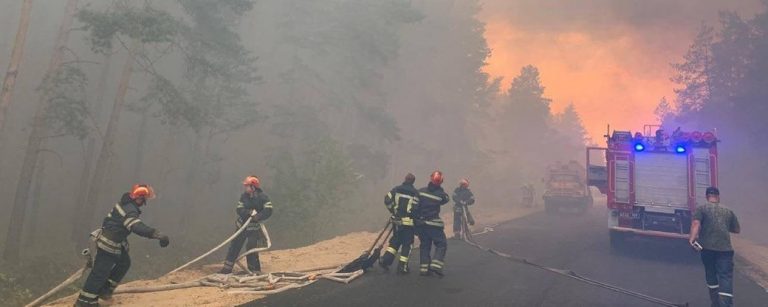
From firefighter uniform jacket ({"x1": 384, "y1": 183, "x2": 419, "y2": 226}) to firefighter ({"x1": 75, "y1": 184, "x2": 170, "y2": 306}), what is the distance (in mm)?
3985

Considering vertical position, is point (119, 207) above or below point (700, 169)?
below

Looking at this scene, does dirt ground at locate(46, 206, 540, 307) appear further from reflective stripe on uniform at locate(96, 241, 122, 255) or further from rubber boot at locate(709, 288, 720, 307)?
rubber boot at locate(709, 288, 720, 307)

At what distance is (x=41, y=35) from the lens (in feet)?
117

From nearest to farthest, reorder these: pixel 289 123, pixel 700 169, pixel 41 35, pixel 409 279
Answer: pixel 409 279, pixel 700 169, pixel 289 123, pixel 41 35

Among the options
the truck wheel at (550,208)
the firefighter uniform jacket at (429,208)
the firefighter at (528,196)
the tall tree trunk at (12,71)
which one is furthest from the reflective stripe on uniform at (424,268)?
the firefighter at (528,196)

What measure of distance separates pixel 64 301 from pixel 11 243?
1103 cm

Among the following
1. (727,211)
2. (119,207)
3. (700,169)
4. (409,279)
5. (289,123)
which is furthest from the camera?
(289,123)

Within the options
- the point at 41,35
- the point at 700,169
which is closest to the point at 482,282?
the point at 700,169

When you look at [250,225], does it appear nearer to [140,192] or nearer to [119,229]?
[140,192]

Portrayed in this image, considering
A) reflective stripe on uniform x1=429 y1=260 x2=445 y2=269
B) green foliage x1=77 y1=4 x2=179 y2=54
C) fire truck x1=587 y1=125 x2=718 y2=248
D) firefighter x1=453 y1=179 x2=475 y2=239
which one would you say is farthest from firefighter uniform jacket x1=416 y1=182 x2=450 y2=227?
green foliage x1=77 y1=4 x2=179 y2=54

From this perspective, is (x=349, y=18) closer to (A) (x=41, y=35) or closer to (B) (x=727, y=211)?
(B) (x=727, y=211)

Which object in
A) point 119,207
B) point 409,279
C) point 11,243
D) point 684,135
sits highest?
point 684,135

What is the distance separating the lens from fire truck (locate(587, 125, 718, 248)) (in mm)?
11359

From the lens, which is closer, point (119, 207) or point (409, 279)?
point (119, 207)
